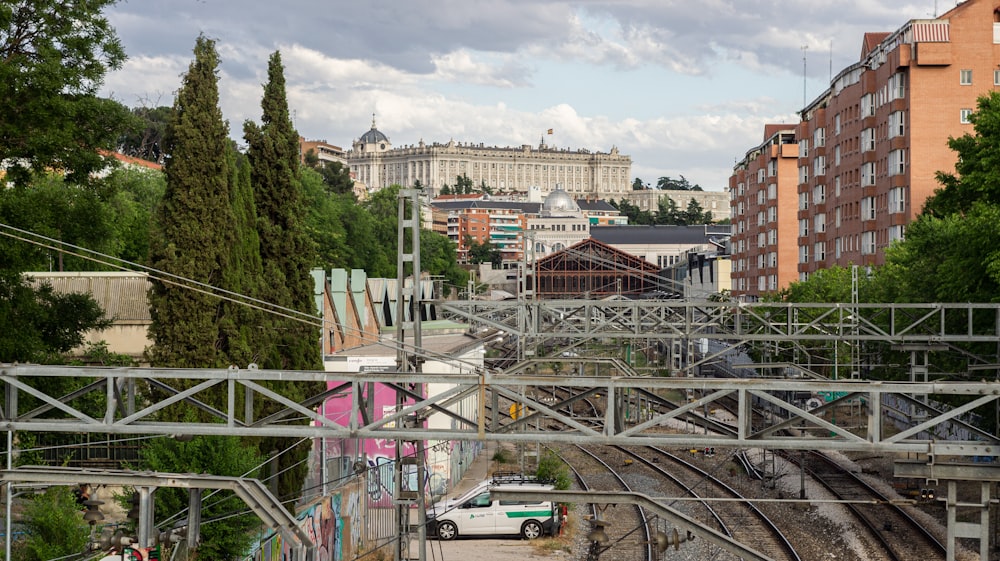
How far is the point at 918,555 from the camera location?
981 inches

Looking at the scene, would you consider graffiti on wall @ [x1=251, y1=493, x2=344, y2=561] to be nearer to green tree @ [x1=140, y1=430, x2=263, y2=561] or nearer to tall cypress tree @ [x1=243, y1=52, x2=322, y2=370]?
green tree @ [x1=140, y1=430, x2=263, y2=561]

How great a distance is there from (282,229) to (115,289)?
9948mm

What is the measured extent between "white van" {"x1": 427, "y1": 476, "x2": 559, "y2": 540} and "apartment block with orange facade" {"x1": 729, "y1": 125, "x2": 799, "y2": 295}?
58094 millimetres

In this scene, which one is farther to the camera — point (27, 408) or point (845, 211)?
point (845, 211)

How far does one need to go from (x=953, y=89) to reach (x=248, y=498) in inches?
1936

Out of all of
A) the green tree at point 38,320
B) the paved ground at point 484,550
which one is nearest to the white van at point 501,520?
the paved ground at point 484,550

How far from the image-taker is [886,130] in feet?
193

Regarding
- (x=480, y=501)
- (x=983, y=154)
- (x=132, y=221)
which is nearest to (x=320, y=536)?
(x=480, y=501)

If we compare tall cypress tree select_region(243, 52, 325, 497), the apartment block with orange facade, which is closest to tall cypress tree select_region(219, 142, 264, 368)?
tall cypress tree select_region(243, 52, 325, 497)

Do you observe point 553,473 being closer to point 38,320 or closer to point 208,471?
point 38,320

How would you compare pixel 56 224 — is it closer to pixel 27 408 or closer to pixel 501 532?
pixel 27 408

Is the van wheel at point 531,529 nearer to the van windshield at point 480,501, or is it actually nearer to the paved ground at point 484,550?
the paved ground at point 484,550

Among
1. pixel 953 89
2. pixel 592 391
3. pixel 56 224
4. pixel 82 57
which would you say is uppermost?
pixel 953 89

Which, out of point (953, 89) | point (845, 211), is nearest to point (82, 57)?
point (953, 89)
